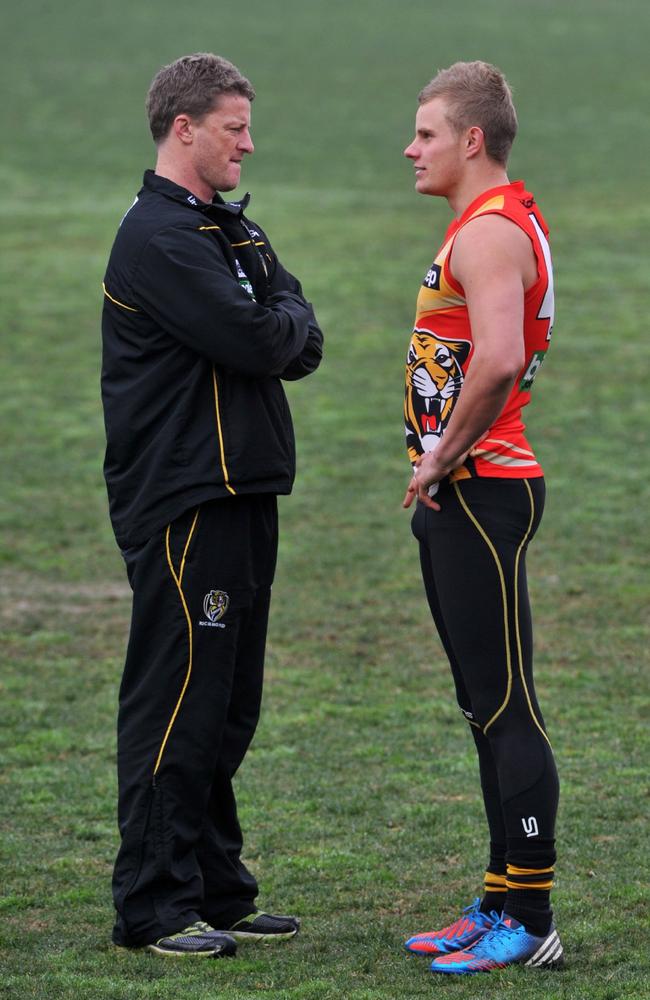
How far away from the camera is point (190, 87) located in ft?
13.1

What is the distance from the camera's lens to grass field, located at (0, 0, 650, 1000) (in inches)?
171

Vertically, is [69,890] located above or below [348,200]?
below

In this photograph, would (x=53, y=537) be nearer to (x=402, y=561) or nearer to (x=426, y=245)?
(x=402, y=561)

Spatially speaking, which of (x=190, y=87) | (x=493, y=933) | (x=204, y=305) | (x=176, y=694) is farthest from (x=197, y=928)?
(x=190, y=87)

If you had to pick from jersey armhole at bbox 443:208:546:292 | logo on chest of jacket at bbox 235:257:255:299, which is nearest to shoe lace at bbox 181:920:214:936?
logo on chest of jacket at bbox 235:257:255:299

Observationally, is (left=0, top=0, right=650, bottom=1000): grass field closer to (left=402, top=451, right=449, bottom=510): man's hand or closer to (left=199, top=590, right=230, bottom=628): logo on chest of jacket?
(left=199, top=590, right=230, bottom=628): logo on chest of jacket

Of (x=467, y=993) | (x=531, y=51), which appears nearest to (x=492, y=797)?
(x=467, y=993)

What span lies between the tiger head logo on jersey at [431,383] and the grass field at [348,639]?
1.36 metres

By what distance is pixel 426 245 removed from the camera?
20.1m

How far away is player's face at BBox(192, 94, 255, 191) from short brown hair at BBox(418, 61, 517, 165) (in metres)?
0.51

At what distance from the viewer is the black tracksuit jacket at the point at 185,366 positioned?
3957mm

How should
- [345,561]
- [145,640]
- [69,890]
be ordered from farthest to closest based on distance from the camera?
[345,561] → [69,890] → [145,640]

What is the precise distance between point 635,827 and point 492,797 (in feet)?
3.92

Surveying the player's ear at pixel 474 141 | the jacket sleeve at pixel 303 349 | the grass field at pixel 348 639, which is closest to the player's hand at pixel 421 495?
the jacket sleeve at pixel 303 349
